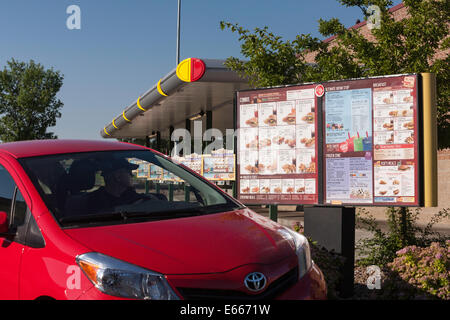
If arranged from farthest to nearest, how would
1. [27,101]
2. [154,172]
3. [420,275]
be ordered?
[27,101] → [154,172] → [420,275]

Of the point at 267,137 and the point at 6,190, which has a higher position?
the point at 267,137

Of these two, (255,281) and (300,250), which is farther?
(300,250)

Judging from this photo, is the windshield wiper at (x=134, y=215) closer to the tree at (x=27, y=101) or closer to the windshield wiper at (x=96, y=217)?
the windshield wiper at (x=96, y=217)

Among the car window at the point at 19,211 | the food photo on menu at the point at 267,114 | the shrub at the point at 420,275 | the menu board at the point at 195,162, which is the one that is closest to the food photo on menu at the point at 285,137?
the food photo on menu at the point at 267,114

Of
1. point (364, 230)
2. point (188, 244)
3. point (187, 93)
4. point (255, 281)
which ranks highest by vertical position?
point (187, 93)

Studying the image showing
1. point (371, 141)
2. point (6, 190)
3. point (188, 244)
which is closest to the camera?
point (188, 244)

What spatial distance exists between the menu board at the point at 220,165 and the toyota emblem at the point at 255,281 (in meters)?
10.5

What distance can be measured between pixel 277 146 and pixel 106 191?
110 inches

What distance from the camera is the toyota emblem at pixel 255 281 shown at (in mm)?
2820

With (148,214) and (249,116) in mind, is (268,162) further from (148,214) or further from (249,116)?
(148,214)

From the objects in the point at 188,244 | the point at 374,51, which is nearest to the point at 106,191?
the point at 188,244

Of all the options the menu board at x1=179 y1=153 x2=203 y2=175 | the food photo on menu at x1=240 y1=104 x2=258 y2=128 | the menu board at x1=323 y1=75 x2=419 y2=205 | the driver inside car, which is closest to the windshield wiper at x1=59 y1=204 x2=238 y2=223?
the driver inside car

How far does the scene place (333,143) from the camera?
5781mm
